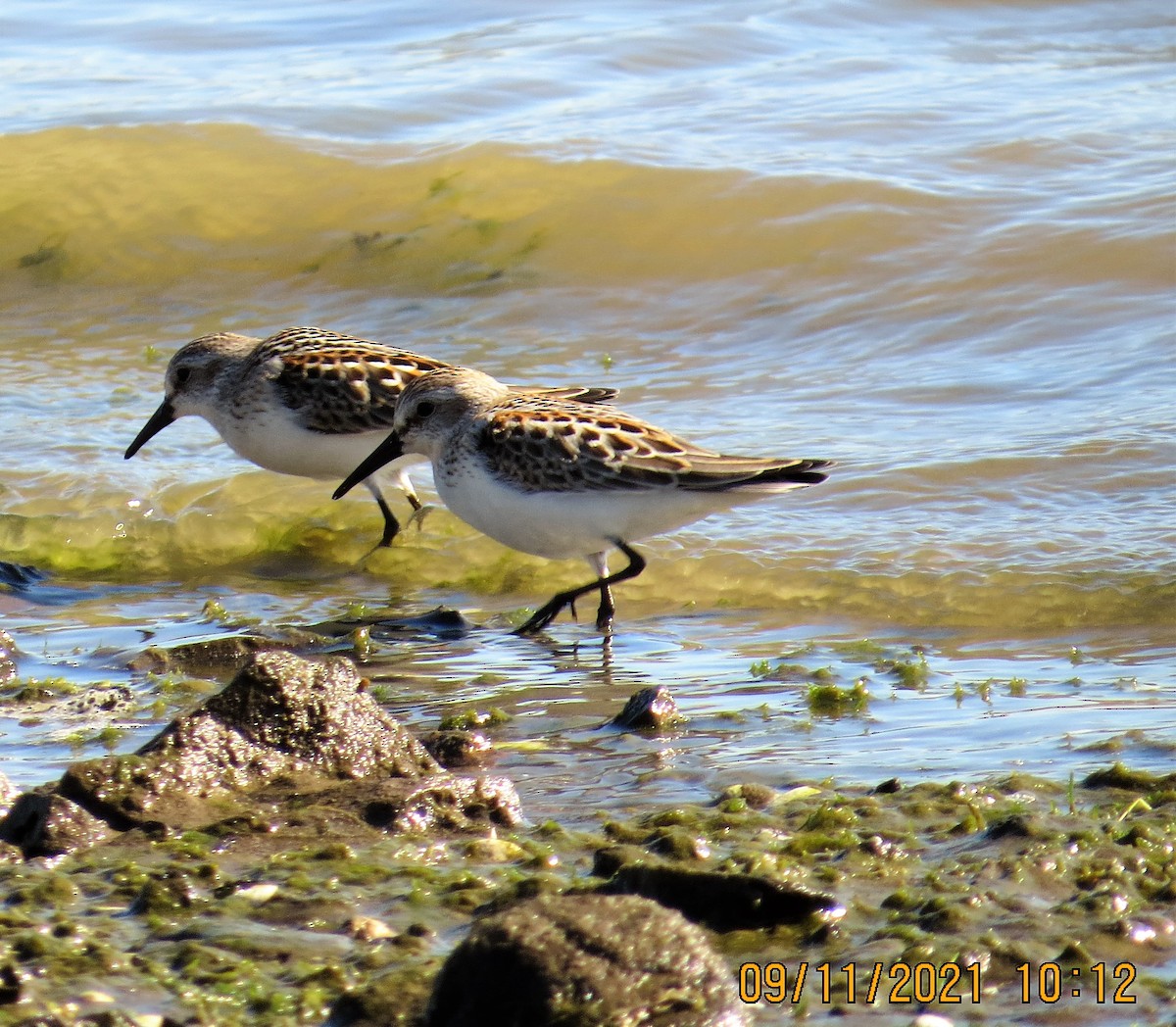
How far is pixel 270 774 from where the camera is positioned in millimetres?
4152

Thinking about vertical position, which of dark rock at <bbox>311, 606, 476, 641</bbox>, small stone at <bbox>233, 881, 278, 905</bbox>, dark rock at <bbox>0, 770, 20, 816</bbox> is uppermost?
dark rock at <bbox>0, 770, 20, 816</bbox>

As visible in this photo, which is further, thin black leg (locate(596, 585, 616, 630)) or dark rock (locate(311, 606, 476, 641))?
thin black leg (locate(596, 585, 616, 630))

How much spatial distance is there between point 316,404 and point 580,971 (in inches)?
212

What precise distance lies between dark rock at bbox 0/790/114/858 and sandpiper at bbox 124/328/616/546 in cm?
384

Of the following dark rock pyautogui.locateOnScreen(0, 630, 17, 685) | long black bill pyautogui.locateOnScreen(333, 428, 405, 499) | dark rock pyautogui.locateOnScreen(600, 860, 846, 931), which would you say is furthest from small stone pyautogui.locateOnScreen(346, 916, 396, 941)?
long black bill pyautogui.locateOnScreen(333, 428, 405, 499)

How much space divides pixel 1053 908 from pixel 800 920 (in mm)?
510

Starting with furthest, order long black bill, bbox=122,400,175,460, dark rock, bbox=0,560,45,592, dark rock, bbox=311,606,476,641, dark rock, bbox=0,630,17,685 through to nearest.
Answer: long black bill, bbox=122,400,175,460 → dark rock, bbox=0,560,45,592 → dark rock, bbox=311,606,476,641 → dark rock, bbox=0,630,17,685

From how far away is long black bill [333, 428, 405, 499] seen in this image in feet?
23.7

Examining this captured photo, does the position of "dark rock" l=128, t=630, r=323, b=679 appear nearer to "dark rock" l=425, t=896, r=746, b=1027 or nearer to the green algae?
the green algae

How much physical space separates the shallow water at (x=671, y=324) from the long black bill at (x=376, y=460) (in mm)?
406

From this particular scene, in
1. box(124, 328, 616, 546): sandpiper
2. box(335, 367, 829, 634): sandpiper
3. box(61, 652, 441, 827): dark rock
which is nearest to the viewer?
box(61, 652, 441, 827): dark rock

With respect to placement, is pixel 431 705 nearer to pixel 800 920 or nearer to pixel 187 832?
pixel 187 832

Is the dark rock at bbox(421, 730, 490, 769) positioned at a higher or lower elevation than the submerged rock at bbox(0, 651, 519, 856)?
lower
